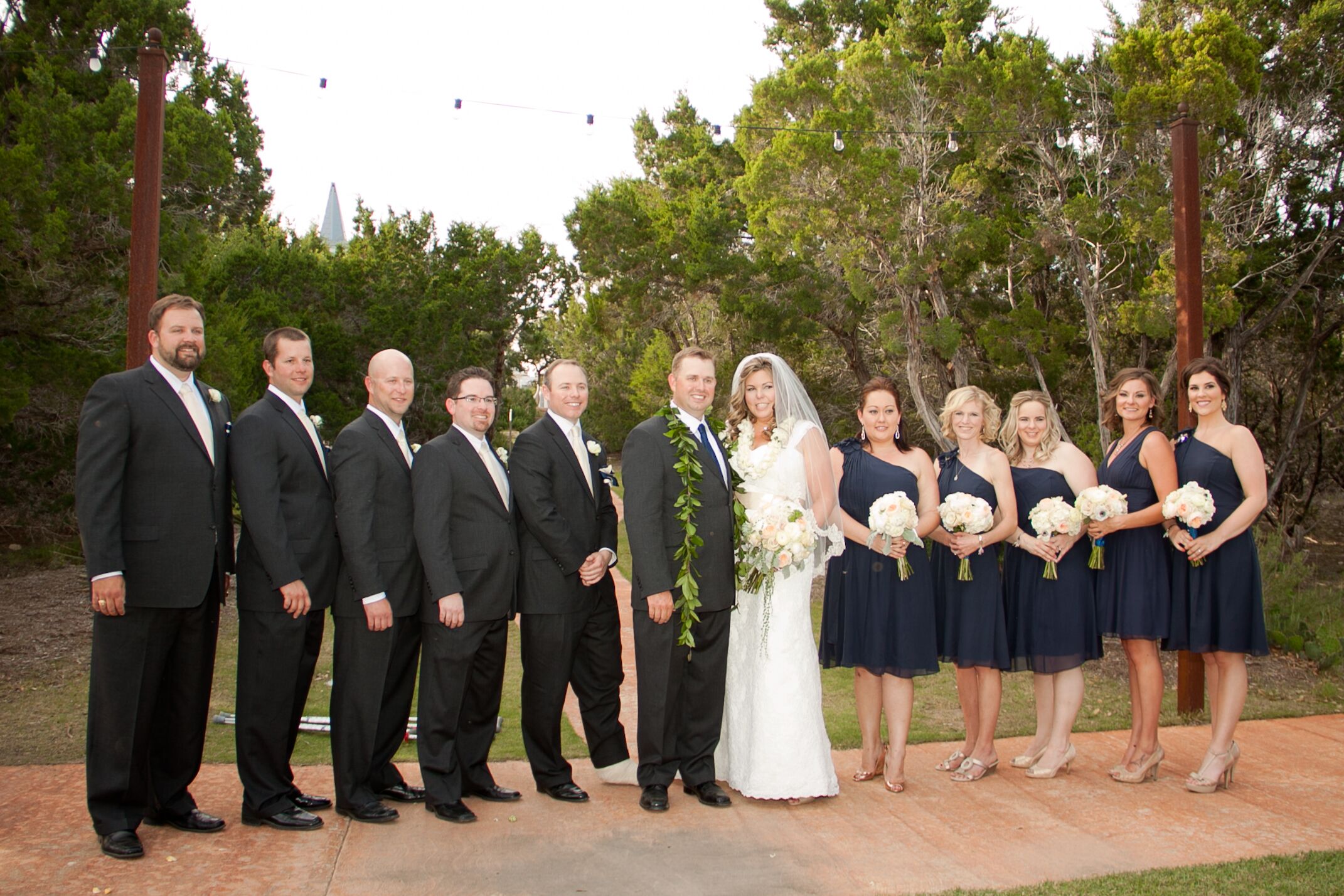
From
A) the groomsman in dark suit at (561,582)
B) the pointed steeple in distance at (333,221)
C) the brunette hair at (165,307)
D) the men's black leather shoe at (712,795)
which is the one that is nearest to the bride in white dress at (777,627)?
the men's black leather shoe at (712,795)

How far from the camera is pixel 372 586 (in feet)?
14.9

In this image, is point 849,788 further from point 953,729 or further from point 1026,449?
point 1026,449

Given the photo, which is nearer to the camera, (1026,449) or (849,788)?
(849,788)

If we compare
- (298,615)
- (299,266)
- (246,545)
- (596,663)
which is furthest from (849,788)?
(299,266)

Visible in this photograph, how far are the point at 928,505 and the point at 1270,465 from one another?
15242 millimetres

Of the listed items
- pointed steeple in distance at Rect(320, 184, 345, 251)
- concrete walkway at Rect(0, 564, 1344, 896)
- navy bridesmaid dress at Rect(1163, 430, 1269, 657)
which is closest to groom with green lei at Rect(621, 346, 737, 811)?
concrete walkway at Rect(0, 564, 1344, 896)

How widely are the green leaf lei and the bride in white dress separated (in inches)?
13.8

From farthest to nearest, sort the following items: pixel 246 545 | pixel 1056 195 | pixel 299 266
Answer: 1. pixel 299 266
2. pixel 1056 195
3. pixel 246 545

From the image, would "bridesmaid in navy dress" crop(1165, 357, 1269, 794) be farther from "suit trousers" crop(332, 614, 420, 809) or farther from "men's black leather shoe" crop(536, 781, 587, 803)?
"suit trousers" crop(332, 614, 420, 809)

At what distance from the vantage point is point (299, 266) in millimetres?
29844

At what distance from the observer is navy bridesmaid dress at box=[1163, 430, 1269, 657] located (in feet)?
17.2

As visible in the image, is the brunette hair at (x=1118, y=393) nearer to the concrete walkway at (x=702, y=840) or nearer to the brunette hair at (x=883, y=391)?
the brunette hair at (x=883, y=391)

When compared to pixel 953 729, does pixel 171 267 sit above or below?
above

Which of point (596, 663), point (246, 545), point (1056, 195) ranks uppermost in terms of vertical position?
point (1056, 195)
